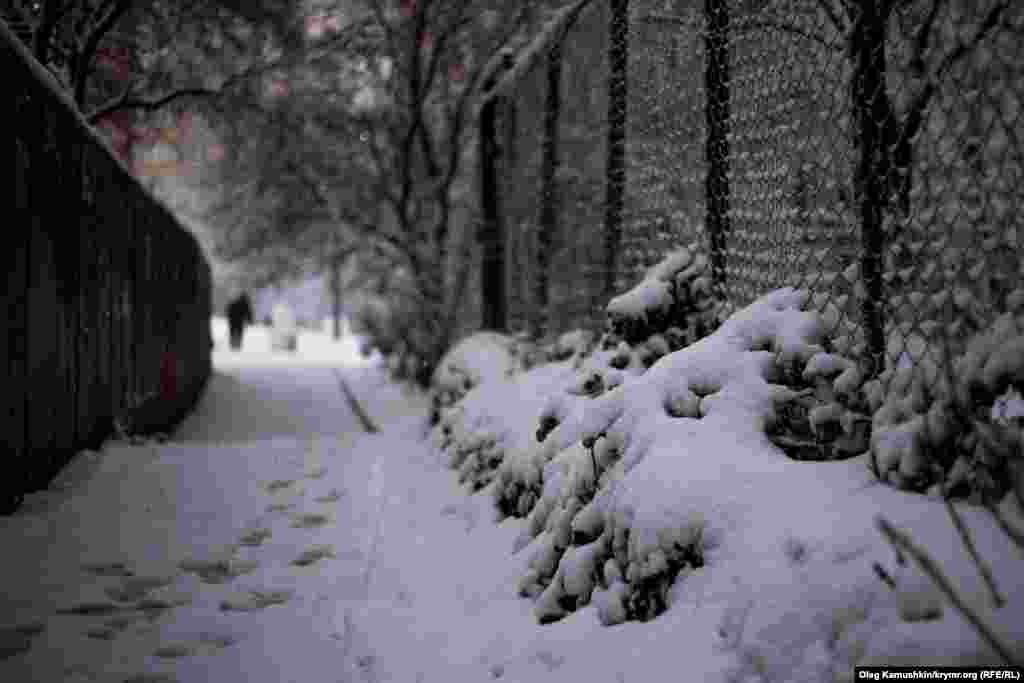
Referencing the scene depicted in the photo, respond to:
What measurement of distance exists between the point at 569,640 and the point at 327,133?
1250 centimetres

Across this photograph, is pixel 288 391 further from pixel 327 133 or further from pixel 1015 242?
pixel 1015 242

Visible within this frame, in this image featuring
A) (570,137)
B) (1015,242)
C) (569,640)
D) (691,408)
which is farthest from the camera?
(570,137)

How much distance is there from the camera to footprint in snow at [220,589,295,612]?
344 centimetres

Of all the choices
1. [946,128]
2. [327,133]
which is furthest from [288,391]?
[946,128]

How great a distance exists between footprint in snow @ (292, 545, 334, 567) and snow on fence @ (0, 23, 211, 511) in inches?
56.6

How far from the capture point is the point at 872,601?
1.86 metres

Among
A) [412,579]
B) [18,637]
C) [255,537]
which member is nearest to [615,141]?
[412,579]

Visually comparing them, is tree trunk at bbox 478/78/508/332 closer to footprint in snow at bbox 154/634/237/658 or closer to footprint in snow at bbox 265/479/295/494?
footprint in snow at bbox 265/479/295/494

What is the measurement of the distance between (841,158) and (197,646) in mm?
2988

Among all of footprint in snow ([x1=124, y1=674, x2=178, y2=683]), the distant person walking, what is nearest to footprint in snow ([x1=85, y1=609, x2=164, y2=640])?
footprint in snow ([x1=124, y1=674, x2=178, y2=683])

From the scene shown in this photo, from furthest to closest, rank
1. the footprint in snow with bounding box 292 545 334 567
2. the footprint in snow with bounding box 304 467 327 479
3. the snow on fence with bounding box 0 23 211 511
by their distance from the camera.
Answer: the footprint in snow with bounding box 304 467 327 479 → the footprint in snow with bounding box 292 545 334 567 → the snow on fence with bounding box 0 23 211 511

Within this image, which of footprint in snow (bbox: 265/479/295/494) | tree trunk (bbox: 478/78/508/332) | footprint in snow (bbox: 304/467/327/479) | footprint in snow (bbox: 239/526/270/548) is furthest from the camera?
tree trunk (bbox: 478/78/508/332)

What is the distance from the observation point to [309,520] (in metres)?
4.87

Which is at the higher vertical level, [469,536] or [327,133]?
[327,133]
